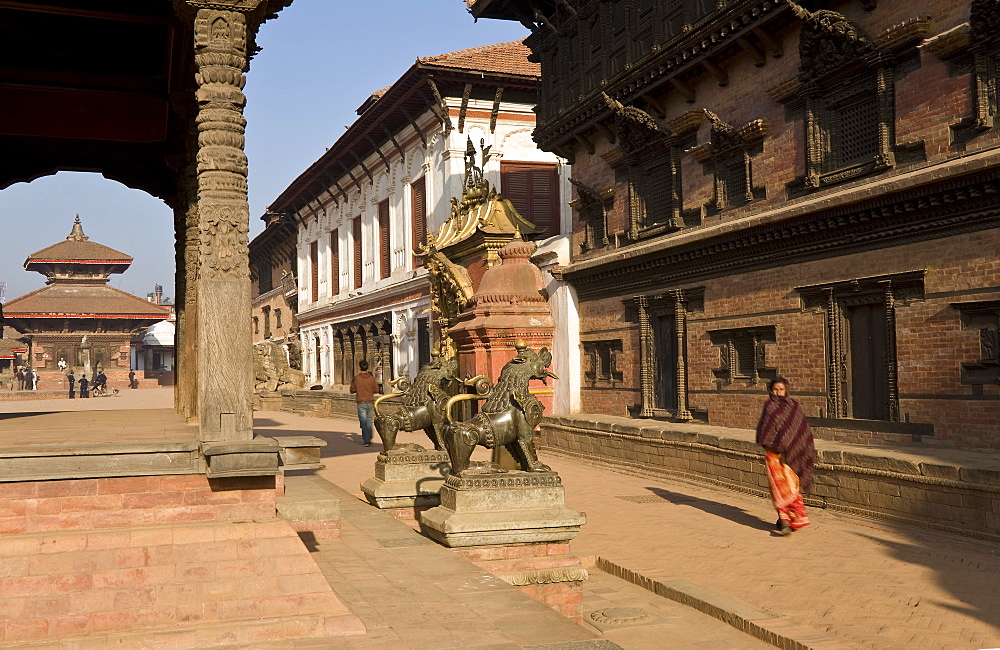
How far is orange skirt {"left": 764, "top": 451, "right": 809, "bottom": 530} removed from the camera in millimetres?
10164

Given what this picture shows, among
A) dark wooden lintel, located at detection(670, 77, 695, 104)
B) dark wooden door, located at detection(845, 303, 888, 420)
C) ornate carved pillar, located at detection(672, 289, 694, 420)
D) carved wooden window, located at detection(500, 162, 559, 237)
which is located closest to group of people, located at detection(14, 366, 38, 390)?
carved wooden window, located at detection(500, 162, 559, 237)

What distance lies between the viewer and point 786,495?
10266 mm

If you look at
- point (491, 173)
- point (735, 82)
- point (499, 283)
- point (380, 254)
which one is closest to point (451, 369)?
point (735, 82)

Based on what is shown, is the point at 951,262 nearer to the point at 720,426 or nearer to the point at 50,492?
the point at 720,426

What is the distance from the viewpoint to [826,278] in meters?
13.5

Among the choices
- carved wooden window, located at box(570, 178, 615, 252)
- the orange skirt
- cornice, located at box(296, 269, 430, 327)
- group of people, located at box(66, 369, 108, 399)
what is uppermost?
carved wooden window, located at box(570, 178, 615, 252)

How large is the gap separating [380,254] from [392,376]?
4.57m

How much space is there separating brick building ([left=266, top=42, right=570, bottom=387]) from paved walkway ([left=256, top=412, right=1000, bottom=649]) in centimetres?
1182

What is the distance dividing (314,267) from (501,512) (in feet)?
121

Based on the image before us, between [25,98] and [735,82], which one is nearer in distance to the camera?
[25,98]

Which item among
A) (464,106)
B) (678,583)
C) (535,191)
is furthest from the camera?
(535,191)

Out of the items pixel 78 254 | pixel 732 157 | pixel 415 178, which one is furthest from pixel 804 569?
pixel 78 254

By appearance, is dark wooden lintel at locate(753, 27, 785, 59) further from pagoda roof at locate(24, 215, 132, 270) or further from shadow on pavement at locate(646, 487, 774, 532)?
pagoda roof at locate(24, 215, 132, 270)

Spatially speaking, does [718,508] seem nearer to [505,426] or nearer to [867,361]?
[867,361]
